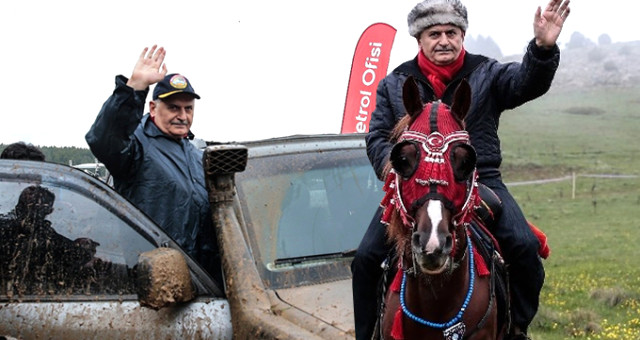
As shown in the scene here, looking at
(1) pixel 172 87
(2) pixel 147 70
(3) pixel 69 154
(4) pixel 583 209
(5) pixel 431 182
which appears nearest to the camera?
(5) pixel 431 182

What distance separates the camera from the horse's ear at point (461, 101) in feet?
11.1

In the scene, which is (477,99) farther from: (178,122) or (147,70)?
(178,122)

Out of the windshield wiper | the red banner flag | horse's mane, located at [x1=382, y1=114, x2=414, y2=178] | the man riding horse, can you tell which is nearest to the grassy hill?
the red banner flag

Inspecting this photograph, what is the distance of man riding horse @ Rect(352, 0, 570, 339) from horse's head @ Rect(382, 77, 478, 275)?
444 millimetres

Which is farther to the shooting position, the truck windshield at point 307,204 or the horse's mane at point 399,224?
the truck windshield at point 307,204

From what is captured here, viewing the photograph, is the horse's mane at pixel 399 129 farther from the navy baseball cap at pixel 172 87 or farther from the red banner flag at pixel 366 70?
the red banner flag at pixel 366 70

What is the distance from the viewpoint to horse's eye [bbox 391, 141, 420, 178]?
10.6 ft

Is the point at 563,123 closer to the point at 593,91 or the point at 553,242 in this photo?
the point at 593,91

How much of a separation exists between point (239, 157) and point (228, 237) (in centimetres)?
45

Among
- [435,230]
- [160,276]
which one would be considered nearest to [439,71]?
[435,230]

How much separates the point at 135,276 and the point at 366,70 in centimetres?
695

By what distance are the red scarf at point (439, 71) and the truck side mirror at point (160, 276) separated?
1.44 m

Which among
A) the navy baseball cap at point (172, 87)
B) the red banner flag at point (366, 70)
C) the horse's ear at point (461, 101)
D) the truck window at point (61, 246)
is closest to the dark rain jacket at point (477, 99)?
the horse's ear at point (461, 101)

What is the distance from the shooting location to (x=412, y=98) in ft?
11.2
